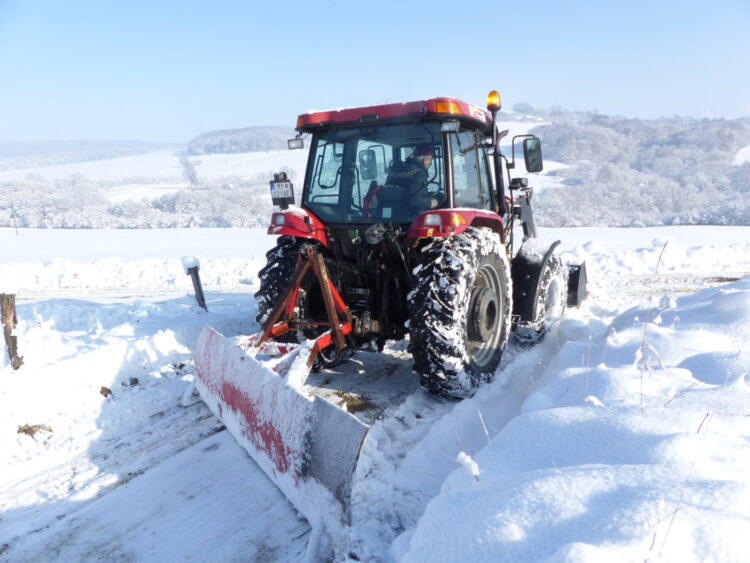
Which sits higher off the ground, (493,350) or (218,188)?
(218,188)

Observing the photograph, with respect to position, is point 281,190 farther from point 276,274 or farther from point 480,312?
point 480,312

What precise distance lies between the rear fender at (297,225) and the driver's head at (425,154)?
0.97m

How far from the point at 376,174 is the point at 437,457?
2.30 metres

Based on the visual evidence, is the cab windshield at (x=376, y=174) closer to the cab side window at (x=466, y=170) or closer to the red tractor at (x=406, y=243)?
the red tractor at (x=406, y=243)

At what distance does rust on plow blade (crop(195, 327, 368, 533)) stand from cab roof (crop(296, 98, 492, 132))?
195 cm

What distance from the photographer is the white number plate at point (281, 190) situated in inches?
176

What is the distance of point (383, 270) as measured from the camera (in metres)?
4.12

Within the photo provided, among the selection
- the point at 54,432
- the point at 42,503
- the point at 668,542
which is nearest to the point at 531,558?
the point at 668,542

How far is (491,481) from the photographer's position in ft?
6.34

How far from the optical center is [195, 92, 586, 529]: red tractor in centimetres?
343

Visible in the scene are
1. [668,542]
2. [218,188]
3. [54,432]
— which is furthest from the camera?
[218,188]

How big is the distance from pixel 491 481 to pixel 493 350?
7.85 feet

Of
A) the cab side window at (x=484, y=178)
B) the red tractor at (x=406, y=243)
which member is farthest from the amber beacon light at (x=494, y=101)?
the cab side window at (x=484, y=178)

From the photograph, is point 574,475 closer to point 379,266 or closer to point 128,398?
point 379,266
